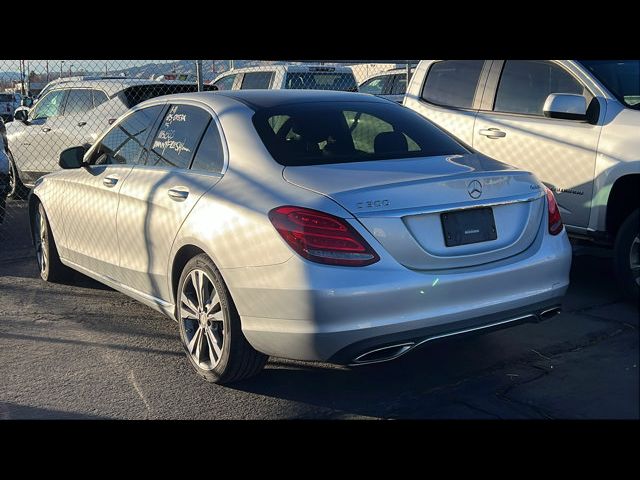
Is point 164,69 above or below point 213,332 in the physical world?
above

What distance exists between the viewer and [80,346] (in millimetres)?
5023

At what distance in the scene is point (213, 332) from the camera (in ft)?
13.8

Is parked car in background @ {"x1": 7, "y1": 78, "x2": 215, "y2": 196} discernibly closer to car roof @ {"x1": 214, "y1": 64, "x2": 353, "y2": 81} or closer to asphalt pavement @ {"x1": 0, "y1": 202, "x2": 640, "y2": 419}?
car roof @ {"x1": 214, "y1": 64, "x2": 353, "y2": 81}

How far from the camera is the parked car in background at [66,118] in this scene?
962 cm

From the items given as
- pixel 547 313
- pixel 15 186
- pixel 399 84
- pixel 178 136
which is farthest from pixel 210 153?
pixel 399 84

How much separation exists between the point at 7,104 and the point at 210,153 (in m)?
27.4

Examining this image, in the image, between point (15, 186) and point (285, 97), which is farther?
point (15, 186)

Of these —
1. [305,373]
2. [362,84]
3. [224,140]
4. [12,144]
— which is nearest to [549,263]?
[305,373]

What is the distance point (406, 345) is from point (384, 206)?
68 cm

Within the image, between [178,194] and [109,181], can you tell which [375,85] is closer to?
[109,181]

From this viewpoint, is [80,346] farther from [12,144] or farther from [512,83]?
[12,144]

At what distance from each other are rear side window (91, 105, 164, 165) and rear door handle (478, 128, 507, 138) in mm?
2743

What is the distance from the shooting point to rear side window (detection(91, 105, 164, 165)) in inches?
207

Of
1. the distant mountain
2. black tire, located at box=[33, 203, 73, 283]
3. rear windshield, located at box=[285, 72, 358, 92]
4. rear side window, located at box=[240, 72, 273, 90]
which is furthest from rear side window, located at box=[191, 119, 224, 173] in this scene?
rear side window, located at box=[240, 72, 273, 90]
